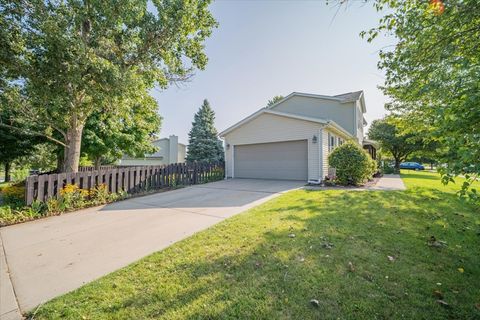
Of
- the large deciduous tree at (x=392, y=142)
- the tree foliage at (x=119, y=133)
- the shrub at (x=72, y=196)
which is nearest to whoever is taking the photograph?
the shrub at (x=72, y=196)

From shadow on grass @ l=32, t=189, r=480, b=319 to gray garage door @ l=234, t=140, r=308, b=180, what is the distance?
7085mm

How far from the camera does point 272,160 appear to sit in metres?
12.5

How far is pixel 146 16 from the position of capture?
7.89 meters

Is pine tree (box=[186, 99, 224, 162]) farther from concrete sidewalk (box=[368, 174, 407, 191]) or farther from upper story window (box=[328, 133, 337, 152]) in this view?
concrete sidewalk (box=[368, 174, 407, 191])

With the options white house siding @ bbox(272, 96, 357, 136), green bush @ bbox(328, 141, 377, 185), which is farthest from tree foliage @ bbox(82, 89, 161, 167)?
white house siding @ bbox(272, 96, 357, 136)

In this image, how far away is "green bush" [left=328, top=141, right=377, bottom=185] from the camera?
9688 mm

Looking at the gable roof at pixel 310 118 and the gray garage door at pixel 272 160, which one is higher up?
the gable roof at pixel 310 118

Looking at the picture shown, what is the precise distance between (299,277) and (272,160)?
10.1 metres

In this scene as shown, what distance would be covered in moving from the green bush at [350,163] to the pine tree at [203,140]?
14.5 m

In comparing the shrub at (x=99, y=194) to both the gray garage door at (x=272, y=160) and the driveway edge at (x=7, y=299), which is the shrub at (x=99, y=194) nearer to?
the driveway edge at (x=7, y=299)

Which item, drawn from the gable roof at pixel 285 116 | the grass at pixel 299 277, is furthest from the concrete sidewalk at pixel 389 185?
the grass at pixel 299 277

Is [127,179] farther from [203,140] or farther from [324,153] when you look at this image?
[203,140]

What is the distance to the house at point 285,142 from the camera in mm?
10922

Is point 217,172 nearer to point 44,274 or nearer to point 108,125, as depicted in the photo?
point 108,125
